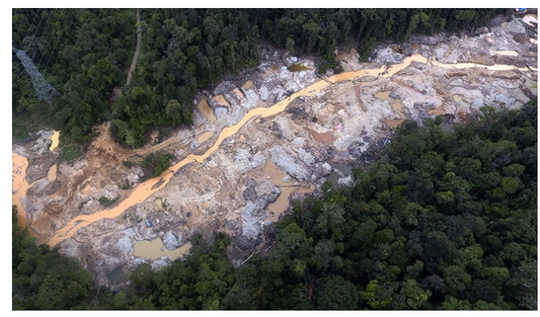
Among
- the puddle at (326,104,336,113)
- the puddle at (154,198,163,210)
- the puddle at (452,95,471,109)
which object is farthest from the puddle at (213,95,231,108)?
the puddle at (452,95,471,109)

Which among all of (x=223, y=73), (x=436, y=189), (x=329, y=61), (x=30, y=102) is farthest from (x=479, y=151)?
(x=30, y=102)

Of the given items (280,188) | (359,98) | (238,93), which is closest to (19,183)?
(238,93)

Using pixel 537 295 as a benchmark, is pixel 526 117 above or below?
above

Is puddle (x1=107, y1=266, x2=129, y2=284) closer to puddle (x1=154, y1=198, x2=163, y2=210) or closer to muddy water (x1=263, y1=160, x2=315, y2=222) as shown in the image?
puddle (x1=154, y1=198, x2=163, y2=210)

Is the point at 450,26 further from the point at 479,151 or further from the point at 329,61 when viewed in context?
the point at 479,151

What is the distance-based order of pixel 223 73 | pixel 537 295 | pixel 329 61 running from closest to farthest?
1. pixel 537 295
2. pixel 223 73
3. pixel 329 61

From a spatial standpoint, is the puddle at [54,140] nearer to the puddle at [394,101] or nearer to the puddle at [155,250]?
the puddle at [155,250]

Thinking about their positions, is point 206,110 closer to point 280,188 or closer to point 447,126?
point 280,188
